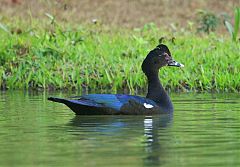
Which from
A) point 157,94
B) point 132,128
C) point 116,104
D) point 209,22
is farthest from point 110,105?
point 209,22

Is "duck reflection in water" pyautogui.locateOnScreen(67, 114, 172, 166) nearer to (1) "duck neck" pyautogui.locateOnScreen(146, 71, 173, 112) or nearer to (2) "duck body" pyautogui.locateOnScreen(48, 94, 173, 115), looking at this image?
(2) "duck body" pyautogui.locateOnScreen(48, 94, 173, 115)

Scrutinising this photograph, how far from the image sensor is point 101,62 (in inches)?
586

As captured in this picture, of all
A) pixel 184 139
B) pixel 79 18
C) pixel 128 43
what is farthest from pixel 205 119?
pixel 79 18

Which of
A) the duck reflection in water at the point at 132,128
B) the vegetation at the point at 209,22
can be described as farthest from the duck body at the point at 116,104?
the vegetation at the point at 209,22

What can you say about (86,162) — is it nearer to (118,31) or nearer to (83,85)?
(83,85)

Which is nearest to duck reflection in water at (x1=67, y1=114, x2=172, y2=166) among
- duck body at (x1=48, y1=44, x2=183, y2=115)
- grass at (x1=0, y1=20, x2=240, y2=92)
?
duck body at (x1=48, y1=44, x2=183, y2=115)

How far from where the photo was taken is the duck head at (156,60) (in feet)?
38.3

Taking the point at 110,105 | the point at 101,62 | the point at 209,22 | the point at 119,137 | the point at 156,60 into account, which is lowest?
the point at 119,137

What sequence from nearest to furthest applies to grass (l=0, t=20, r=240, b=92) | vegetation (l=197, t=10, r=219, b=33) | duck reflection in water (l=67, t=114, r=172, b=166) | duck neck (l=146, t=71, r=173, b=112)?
1. duck reflection in water (l=67, t=114, r=172, b=166)
2. duck neck (l=146, t=71, r=173, b=112)
3. grass (l=0, t=20, r=240, b=92)
4. vegetation (l=197, t=10, r=219, b=33)

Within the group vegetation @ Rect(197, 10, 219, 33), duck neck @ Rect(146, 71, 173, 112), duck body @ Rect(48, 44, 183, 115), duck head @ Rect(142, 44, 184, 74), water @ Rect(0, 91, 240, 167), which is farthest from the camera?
vegetation @ Rect(197, 10, 219, 33)

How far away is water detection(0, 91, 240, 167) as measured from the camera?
7102 millimetres

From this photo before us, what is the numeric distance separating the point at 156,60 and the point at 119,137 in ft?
11.0

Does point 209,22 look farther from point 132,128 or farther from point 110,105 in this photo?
point 132,128

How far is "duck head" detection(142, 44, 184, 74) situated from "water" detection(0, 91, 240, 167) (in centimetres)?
61
